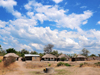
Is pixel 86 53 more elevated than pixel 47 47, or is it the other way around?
pixel 47 47

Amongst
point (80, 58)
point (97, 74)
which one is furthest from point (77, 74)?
point (80, 58)

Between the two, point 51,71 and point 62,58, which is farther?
point 62,58

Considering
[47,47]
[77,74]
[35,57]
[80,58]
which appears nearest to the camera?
[77,74]

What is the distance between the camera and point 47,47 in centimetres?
7806

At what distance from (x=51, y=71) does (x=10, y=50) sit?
58635 millimetres

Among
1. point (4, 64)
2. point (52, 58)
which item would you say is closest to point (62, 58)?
point (52, 58)

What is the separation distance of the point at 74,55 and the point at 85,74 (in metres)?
40.4

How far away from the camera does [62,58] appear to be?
150 feet

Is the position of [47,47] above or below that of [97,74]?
above

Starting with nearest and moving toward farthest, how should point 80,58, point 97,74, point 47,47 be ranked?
point 97,74 → point 80,58 → point 47,47

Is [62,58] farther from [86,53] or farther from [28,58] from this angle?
[86,53]

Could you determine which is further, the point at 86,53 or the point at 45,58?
the point at 86,53

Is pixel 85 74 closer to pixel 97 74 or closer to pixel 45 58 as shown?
pixel 97 74

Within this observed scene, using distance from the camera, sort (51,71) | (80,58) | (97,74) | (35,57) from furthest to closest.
Answer: (80,58) → (35,57) → (51,71) → (97,74)
